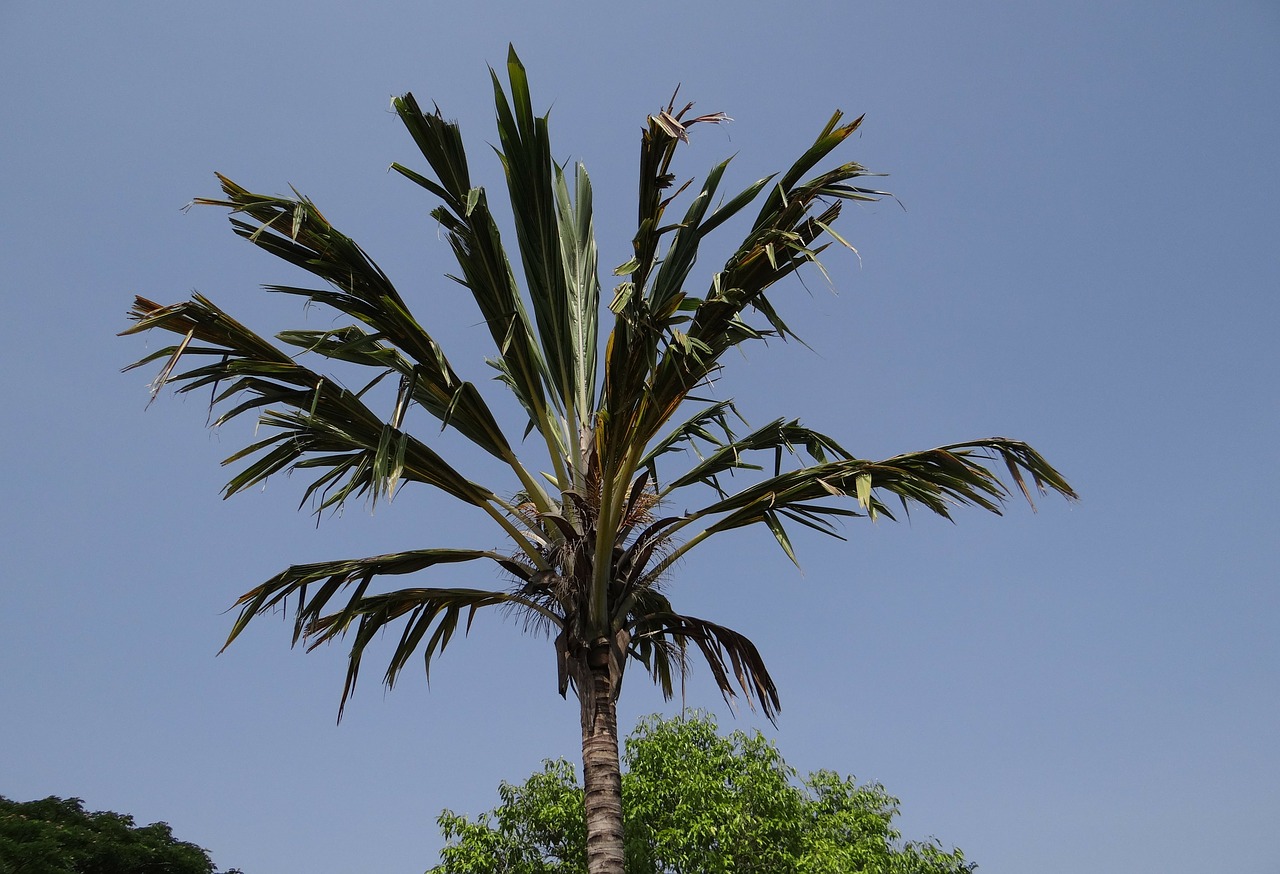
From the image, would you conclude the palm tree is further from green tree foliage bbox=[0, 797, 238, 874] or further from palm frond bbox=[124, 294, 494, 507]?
green tree foliage bbox=[0, 797, 238, 874]

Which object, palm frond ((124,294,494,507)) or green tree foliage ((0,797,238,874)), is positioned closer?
palm frond ((124,294,494,507))

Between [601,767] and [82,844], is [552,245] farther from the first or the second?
[82,844]

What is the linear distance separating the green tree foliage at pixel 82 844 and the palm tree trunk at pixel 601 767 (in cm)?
1398

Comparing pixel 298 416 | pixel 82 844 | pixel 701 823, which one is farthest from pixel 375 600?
pixel 82 844

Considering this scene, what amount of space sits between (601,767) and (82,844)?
16861 mm

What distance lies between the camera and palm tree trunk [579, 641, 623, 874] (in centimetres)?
587

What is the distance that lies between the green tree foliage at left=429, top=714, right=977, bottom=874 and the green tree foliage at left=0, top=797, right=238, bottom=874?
22.9ft

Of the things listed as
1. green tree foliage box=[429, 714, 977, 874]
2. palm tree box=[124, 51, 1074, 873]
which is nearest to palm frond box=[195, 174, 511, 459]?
palm tree box=[124, 51, 1074, 873]

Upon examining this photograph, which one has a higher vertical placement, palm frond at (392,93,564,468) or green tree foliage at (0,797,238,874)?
green tree foliage at (0,797,238,874)

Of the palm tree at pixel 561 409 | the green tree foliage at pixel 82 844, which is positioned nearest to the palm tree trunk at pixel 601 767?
the palm tree at pixel 561 409

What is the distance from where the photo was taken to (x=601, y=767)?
6.12 m

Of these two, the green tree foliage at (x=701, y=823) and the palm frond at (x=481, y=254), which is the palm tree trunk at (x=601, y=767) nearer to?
the palm frond at (x=481, y=254)

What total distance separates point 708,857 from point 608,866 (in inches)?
408

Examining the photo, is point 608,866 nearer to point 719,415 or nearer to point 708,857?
point 719,415
